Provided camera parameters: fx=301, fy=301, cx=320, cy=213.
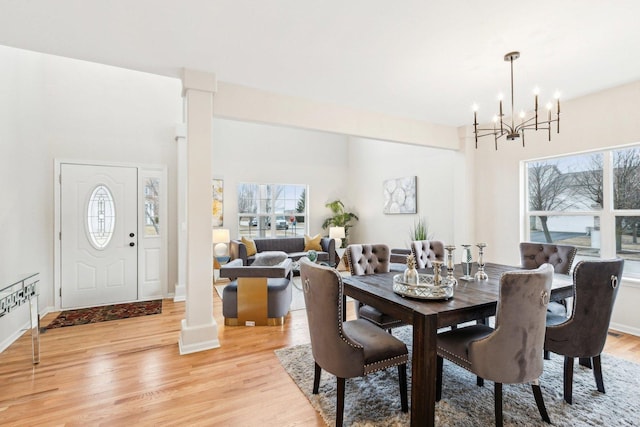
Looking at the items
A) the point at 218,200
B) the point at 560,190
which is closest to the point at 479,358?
the point at 560,190

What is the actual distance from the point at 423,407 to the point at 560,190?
12.2ft

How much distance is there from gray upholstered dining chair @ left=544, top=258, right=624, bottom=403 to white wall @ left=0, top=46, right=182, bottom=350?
190 inches

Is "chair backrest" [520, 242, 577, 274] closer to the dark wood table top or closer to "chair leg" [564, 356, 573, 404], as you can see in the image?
the dark wood table top

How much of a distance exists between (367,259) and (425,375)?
4.98ft

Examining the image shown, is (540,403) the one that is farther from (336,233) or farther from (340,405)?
(336,233)

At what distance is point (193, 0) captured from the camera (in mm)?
1961

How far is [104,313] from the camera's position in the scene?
13.0ft

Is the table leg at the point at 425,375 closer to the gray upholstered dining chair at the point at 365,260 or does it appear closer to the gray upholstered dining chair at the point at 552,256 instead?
the gray upholstered dining chair at the point at 365,260

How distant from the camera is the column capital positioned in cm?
288

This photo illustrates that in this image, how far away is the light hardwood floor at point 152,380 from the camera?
195 cm

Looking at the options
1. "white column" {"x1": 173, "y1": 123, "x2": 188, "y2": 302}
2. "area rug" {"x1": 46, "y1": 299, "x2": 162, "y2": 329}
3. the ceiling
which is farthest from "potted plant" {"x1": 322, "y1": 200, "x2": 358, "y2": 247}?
the ceiling

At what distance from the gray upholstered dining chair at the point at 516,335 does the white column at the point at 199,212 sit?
92.5 inches

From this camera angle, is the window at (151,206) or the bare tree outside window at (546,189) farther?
the window at (151,206)

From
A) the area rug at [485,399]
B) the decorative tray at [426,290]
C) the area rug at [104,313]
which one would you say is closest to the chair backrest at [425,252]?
the area rug at [485,399]
